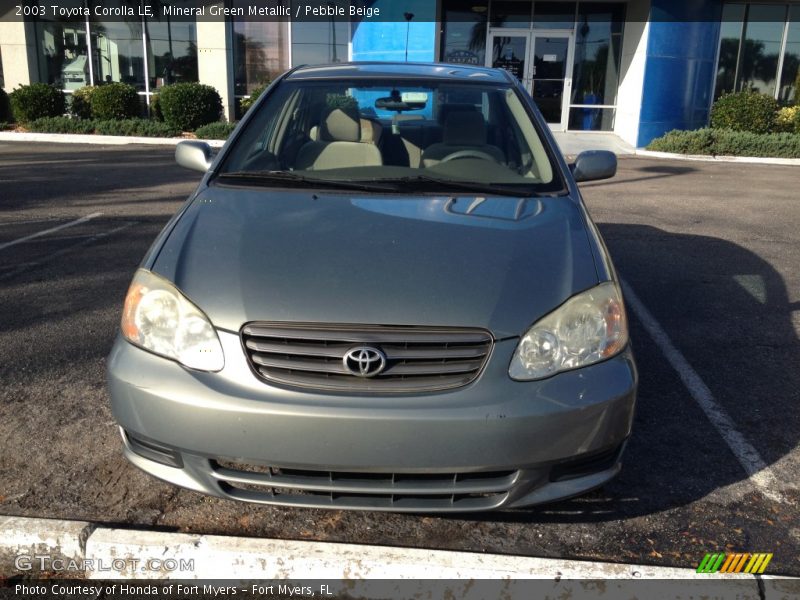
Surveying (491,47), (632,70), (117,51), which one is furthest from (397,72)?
(117,51)

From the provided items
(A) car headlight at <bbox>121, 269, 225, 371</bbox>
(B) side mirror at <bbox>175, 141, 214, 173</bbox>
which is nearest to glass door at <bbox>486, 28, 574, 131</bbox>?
(B) side mirror at <bbox>175, 141, 214, 173</bbox>

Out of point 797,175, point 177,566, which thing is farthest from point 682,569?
point 797,175

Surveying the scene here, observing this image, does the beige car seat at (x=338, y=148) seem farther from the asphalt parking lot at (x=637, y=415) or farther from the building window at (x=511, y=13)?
the building window at (x=511, y=13)

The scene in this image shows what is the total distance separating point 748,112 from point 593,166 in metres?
15.6

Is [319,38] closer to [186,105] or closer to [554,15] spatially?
[186,105]

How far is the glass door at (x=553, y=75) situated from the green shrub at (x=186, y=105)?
8243 millimetres

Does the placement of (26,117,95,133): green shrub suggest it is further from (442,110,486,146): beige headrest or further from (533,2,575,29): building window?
(442,110,486,146): beige headrest

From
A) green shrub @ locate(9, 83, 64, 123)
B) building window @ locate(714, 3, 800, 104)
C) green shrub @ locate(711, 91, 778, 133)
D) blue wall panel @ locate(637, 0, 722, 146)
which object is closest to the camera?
green shrub @ locate(711, 91, 778, 133)

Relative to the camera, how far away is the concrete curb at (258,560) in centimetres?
257

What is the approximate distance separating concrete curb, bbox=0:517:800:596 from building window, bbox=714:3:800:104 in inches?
760

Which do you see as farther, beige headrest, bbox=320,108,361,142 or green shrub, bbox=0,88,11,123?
green shrub, bbox=0,88,11,123

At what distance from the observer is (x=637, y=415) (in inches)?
149

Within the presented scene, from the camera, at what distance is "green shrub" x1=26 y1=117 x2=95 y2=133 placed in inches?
705

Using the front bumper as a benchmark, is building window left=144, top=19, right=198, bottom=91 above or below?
above
